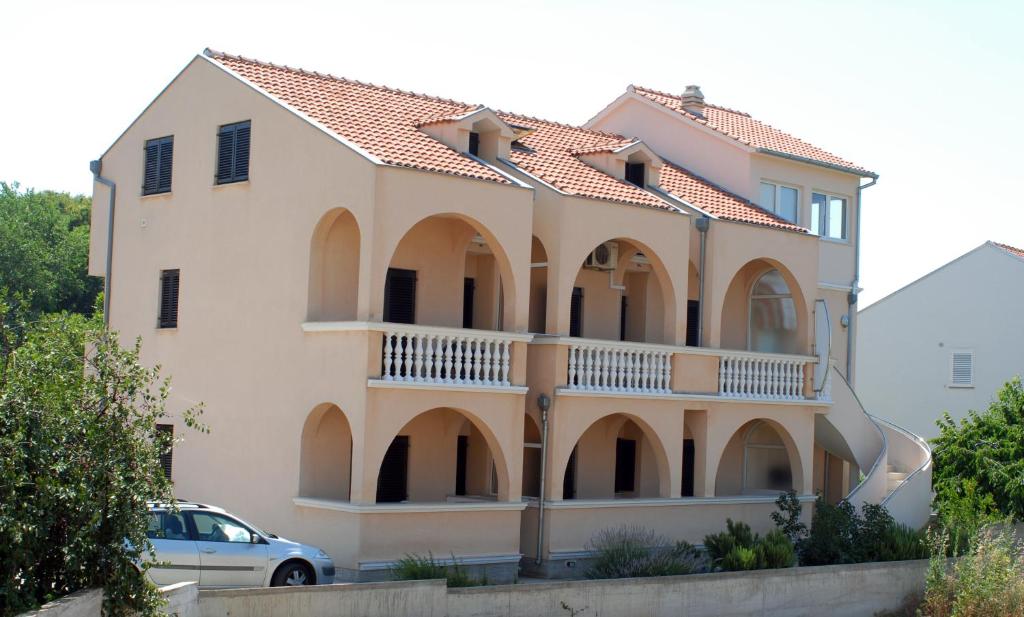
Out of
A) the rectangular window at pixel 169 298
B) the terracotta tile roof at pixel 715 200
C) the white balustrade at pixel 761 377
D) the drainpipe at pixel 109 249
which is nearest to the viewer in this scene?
the rectangular window at pixel 169 298

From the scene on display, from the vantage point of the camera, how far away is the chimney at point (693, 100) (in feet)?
108

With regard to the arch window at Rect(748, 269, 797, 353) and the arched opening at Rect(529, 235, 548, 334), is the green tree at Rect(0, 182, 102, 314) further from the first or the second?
the arch window at Rect(748, 269, 797, 353)

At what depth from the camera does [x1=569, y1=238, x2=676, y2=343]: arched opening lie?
26562 mm

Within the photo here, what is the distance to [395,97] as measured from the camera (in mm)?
27188

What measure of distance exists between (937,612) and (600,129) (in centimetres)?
1560

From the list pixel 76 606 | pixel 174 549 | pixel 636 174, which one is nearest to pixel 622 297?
pixel 636 174

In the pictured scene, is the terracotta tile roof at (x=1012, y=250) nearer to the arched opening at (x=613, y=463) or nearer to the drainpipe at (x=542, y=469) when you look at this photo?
the arched opening at (x=613, y=463)

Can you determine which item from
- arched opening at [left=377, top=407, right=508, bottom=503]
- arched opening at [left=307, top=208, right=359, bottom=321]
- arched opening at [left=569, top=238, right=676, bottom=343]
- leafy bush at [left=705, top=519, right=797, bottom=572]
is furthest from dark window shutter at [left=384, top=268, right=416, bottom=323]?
leafy bush at [left=705, top=519, right=797, bottom=572]

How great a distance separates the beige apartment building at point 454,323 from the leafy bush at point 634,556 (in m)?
0.34

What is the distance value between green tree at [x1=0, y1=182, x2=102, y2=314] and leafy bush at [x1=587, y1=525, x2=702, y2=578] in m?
28.6

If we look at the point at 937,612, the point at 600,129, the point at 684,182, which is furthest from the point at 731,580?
the point at 600,129

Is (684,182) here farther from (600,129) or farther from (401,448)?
(401,448)

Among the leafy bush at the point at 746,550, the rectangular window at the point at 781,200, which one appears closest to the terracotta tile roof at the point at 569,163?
the rectangular window at the point at 781,200

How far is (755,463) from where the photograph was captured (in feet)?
101
